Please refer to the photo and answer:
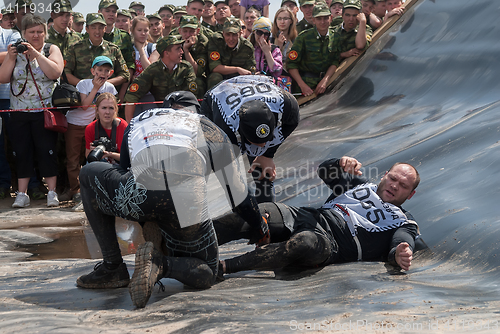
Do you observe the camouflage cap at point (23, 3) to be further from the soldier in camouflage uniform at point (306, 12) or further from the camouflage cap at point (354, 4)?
the camouflage cap at point (354, 4)

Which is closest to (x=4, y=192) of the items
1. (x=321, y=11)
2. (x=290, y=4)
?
(x=321, y=11)

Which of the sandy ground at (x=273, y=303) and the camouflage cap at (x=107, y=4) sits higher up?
the camouflage cap at (x=107, y=4)

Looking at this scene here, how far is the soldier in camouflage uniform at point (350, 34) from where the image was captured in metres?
7.15

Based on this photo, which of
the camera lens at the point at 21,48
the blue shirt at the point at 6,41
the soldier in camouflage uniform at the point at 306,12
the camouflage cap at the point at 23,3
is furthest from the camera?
the soldier in camouflage uniform at the point at 306,12

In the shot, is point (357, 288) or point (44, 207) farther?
point (44, 207)

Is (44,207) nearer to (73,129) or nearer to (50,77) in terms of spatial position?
(73,129)

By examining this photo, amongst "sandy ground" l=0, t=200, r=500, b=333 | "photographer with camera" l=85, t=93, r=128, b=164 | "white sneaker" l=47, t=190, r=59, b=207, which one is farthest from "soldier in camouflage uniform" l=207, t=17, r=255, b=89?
"sandy ground" l=0, t=200, r=500, b=333

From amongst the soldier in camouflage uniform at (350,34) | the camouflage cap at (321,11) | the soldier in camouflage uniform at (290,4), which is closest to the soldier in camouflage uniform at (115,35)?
the camouflage cap at (321,11)

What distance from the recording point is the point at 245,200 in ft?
9.59

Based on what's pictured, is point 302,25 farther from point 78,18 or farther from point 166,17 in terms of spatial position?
point 78,18

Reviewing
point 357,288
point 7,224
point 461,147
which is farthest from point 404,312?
point 7,224

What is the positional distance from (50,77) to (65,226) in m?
1.81

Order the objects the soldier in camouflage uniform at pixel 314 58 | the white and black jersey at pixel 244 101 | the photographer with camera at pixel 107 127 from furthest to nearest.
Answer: the soldier in camouflage uniform at pixel 314 58 < the photographer with camera at pixel 107 127 < the white and black jersey at pixel 244 101

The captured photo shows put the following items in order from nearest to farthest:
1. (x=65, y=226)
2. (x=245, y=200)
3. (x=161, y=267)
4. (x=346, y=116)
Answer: (x=161, y=267) → (x=245, y=200) → (x=65, y=226) → (x=346, y=116)
